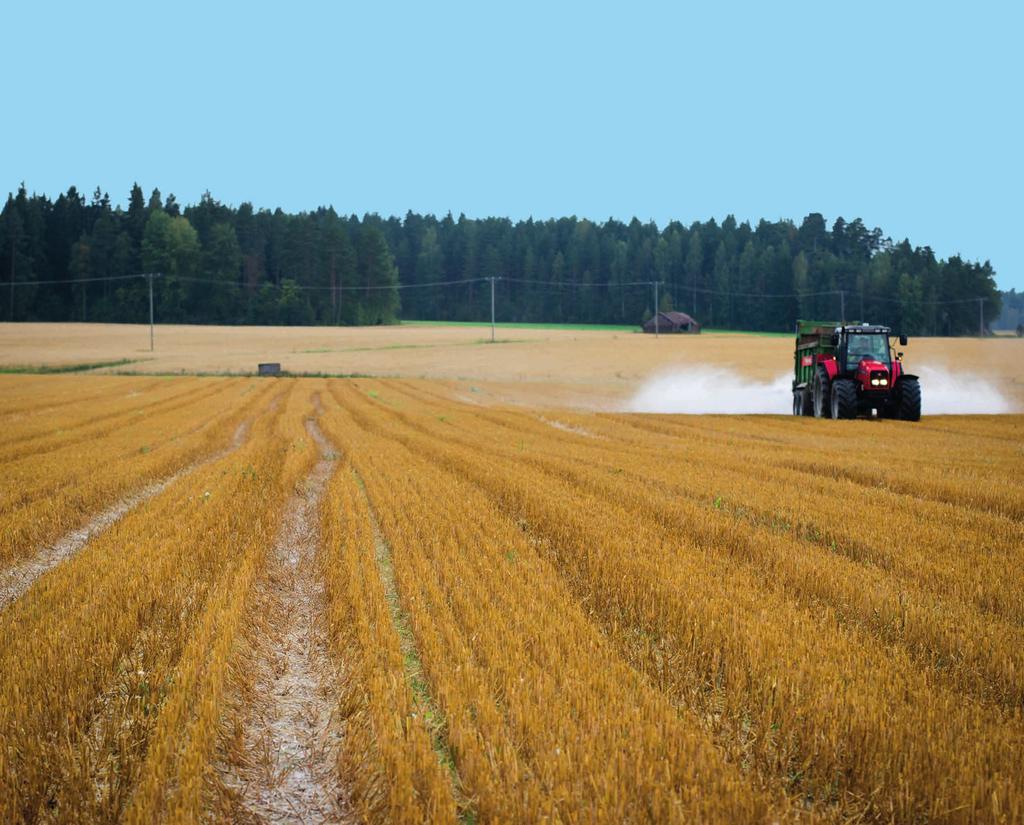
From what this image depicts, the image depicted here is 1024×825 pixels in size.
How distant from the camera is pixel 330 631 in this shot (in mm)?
6359

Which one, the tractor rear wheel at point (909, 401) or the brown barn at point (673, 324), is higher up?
the brown barn at point (673, 324)

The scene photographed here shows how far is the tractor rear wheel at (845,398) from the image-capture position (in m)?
25.0

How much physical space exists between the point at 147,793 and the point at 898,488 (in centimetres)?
1128

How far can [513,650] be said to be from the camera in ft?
17.9

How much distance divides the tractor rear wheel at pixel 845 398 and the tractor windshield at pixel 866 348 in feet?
2.53

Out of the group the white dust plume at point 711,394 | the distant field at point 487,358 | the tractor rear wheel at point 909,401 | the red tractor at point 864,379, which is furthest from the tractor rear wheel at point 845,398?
the distant field at point 487,358

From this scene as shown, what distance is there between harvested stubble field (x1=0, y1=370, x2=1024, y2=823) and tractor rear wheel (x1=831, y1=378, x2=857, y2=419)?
12.4 meters

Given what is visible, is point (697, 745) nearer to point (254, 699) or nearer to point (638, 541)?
point (254, 699)

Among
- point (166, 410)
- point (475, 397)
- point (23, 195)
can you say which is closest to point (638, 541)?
point (166, 410)

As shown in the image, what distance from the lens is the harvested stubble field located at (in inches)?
152

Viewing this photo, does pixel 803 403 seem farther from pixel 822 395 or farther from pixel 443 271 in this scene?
pixel 443 271

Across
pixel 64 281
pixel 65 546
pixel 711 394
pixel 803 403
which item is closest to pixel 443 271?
pixel 64 281

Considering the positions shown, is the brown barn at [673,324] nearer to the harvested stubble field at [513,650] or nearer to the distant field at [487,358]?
the distant field at [487,358]

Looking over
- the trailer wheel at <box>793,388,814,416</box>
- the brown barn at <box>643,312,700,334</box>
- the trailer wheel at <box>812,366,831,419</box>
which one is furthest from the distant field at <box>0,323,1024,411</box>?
the brown barn at <box>643,312,700,334</box>
